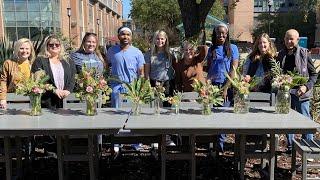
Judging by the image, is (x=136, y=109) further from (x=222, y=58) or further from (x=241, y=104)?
(x=222, y=58)

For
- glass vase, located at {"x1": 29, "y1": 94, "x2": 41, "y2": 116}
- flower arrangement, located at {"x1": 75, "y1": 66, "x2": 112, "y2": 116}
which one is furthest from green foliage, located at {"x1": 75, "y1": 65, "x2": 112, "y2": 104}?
glass vase, located at {"x1": 29, "y1": 94, "x2": 41, "y2": 116}

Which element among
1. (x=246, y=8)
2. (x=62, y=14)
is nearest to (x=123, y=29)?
(x=62, y=14)

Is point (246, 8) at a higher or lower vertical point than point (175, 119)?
higher

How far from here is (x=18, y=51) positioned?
5.40 m

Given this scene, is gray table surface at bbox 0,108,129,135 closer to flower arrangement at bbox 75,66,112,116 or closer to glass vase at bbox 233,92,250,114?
flower arrangement at bbox 75,66,112,116

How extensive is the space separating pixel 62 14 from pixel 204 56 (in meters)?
40.7

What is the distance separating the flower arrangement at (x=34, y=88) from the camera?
4.58 metres

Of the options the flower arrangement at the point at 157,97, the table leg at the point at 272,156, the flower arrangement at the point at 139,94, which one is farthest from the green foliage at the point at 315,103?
the flower arrangement at the point at 139,94

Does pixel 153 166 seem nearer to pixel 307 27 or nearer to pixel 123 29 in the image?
pixel 123 29

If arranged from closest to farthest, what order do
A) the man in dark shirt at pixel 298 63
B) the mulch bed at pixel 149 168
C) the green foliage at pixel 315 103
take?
1. the mulch bed at pixel 149 168
2. the man in dark shirt at pixel 298 63
3. the green foliage at pixel 315 103

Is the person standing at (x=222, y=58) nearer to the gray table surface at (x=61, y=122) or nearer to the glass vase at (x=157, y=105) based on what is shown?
the glass vase at (x=157, y=105)

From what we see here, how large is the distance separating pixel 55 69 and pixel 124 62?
40.5 inches

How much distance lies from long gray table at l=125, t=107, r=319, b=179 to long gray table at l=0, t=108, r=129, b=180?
20 centimetres

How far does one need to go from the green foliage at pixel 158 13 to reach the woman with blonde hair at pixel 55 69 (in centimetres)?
3662
